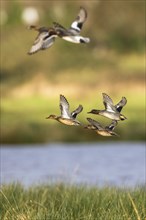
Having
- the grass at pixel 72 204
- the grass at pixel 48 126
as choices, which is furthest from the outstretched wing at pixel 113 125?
the grass at pixel 48 126

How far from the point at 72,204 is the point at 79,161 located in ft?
42.6

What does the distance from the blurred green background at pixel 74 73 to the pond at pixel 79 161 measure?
1177 mm

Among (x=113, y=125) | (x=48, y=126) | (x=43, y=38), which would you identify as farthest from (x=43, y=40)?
(x=48, y=126)

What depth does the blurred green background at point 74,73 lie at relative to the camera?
30.9 meters

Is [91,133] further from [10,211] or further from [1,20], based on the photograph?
[1,20]

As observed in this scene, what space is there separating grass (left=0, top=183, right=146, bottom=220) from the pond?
623 cm

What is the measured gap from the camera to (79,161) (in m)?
25.2

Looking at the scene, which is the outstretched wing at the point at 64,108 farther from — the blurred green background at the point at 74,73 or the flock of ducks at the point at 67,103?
the blurred green background at the point at 74,73

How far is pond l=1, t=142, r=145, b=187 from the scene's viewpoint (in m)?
21.9

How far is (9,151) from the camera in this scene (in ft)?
90.5

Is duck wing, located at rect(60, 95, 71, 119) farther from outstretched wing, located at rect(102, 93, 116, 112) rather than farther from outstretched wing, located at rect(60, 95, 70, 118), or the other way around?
outstretched wing, located at rect(102, 93, 116, 112)

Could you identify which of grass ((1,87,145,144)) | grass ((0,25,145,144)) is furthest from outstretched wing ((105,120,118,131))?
grass ((0,25,145,144))

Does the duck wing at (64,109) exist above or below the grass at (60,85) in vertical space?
below

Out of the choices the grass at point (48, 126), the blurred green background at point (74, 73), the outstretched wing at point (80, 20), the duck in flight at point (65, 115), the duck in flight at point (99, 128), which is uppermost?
the blurred green background at point (74, 73)
